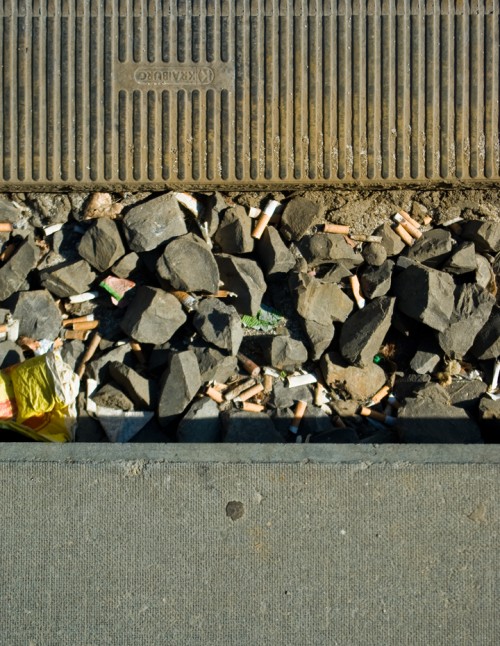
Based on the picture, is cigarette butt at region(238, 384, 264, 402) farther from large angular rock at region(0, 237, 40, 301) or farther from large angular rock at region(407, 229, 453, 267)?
large angular rock at region(0, 237, 40, 301)

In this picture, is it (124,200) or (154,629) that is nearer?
(154,629)

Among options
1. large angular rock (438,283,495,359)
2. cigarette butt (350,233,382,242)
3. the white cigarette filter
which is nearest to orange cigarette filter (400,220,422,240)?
cigarette butt (350,233,382,242)

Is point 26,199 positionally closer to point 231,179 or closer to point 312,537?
point 231,179

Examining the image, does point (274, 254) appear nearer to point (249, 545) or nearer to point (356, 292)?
point (356, 292)

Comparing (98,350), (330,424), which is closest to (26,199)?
(98,350)

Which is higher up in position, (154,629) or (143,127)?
(143,127)

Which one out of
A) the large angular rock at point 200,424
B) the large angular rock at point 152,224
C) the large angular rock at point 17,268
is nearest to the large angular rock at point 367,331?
the large angular rock at point 200,424
